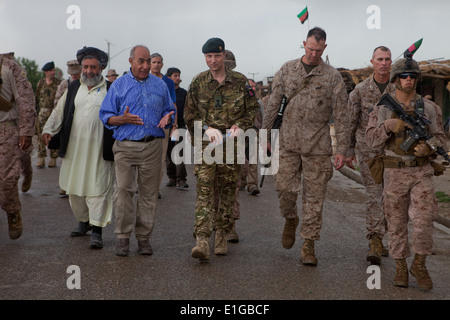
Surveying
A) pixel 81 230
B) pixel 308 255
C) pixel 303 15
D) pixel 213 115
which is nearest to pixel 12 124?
pixel 81 230

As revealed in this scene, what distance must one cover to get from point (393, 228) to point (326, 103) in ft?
4.82

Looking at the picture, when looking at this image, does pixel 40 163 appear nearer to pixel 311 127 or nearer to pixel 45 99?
pixel 45 99

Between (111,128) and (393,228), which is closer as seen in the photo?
(393,228)

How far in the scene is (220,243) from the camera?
647 centimetres

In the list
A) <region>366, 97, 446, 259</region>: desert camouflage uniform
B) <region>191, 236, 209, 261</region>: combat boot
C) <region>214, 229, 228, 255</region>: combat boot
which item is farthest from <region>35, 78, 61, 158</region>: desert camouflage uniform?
<region>366, 97, 446, 259</region>: desert camouflage uniform

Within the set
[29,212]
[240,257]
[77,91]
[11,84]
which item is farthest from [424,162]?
[29,212]

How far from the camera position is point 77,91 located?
6.97 m

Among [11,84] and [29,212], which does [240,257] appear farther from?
[29,212]

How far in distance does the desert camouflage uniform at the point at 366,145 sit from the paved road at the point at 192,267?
0.42m

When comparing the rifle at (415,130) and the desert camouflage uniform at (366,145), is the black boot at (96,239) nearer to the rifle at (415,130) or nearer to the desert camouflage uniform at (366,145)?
the desert camouflage uniform at (366,145)

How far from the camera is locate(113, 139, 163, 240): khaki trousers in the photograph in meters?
6.37

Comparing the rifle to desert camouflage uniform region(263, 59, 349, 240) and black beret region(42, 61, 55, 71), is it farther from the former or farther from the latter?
black beret region(42, 61, 55, 71)
